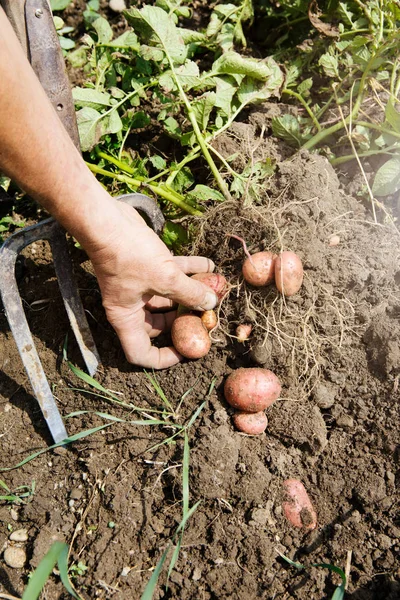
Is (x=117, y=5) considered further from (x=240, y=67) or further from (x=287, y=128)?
(x=287, y=128)

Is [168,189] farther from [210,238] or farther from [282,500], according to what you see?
[282,500]

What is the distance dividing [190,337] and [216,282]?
0.81 ft

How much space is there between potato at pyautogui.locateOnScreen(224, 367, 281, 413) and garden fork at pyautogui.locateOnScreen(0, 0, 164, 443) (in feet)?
1.81

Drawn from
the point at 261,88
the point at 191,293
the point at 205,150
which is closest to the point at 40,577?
the point at 191,293

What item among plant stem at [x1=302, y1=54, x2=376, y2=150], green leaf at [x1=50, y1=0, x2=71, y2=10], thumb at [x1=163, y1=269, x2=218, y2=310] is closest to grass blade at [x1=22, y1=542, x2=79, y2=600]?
thumb at [x1=163, y1=269, x2=218, y2=310]

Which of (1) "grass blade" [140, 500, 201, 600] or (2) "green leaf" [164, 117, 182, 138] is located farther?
(2) "green leaf" [164, 117, 182, 138]

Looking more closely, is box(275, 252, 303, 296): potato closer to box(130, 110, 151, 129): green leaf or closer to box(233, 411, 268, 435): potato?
box(233, 411, 268, 435): potato

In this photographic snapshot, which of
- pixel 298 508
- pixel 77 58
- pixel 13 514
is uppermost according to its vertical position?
pixel 77 58

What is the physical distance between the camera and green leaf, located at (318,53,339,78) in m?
2.29

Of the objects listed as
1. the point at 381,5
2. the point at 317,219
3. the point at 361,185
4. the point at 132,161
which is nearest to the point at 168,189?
the point at 132,161

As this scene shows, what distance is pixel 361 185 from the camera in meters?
2.22

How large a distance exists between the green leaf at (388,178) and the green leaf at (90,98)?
45.2 inches

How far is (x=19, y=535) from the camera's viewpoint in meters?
1.82

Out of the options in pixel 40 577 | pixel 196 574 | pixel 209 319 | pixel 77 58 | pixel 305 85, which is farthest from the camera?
pixel 77 58
